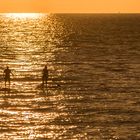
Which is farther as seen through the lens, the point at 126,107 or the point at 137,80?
the point at 137,80

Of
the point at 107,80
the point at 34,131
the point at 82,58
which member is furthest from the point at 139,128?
the point at 82,58

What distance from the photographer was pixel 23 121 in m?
41.4

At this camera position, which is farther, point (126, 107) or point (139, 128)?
point (126, 107)

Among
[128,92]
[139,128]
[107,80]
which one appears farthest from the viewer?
[107,80]

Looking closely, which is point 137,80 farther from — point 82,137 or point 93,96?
point 82,137

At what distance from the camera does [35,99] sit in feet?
163

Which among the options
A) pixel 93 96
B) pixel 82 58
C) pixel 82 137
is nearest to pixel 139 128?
pixel 82 137

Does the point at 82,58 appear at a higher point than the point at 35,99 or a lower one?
higher

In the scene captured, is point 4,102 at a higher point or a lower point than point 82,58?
lower

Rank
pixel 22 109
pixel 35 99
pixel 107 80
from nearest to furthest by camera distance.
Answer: pixel 22 109, pixel 35 99, pixel 107 80

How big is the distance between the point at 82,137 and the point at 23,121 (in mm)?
5648

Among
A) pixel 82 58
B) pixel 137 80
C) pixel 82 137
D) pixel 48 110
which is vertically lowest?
pixel 82 137

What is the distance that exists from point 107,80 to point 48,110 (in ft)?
60.7

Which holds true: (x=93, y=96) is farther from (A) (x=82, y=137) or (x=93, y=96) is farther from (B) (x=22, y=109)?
(A) (x=82, y=137)
